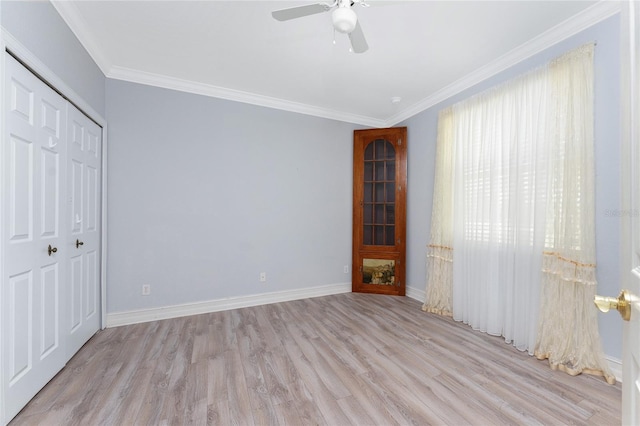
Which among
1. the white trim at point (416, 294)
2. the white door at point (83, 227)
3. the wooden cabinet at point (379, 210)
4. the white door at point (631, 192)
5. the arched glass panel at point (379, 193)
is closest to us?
the white door at point (631, 192)

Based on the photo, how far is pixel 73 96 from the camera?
7.22 ft

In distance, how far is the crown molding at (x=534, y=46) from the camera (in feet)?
6.51

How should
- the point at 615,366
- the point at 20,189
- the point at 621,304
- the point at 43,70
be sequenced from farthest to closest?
the point at 615,366 → the point at 43,70 → the point at 20,189 → the point at 621,304

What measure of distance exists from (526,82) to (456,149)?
870 millimetres

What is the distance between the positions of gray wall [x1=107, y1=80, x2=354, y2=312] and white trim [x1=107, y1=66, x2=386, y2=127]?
76 millimetres

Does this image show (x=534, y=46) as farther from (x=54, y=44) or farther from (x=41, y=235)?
(x=41, y=235)

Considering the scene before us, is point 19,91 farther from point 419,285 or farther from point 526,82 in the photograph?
point 419,285

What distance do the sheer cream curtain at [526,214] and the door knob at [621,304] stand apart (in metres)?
1.84

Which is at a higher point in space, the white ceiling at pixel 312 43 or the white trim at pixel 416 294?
the white ceiling at pixel 312 43

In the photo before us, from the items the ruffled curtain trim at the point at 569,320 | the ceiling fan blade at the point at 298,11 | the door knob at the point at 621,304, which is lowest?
the ruffled curtain trim at the point at 569,320

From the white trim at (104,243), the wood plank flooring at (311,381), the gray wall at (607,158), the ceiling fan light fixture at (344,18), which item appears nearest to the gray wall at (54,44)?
the white trim at (104,243)

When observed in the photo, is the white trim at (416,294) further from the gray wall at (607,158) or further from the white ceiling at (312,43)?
the white ceiling at (312,43)

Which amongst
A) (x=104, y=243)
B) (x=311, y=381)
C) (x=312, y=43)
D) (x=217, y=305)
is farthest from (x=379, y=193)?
(x=104, y=243)

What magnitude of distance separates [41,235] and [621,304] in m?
2.91
